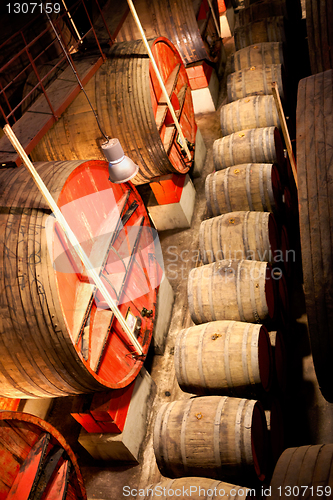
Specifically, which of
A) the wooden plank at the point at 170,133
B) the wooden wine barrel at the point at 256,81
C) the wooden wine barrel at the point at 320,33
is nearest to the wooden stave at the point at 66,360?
the wooden plank at the point at 170,133

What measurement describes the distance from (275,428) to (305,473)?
122 centimetres

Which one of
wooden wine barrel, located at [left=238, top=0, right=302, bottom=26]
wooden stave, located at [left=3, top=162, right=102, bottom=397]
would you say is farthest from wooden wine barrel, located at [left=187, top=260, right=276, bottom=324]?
wooden wine barrel, located at [left=238, top=0, right=302, bottom=26]

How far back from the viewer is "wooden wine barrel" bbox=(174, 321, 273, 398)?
13.6 ft

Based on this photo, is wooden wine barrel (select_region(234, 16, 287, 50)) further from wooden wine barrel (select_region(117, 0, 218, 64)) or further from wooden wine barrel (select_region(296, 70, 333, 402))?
wooden wine barrel (select_region(296, 70, 333, 402))

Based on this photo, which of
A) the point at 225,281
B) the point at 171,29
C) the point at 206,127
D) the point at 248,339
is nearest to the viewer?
the point at 248,339

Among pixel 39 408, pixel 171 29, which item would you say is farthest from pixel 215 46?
pixel 39 408

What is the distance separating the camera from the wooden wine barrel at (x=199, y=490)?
11.1ft

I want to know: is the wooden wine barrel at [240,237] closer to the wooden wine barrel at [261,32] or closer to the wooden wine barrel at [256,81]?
the wooden wine barrel at [256,81]

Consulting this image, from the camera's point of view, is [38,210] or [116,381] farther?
[116,381]

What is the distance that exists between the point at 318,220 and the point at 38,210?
241 cm

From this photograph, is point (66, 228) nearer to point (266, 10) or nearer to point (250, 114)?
point (250, 114)

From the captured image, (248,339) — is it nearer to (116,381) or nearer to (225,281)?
(225,281)

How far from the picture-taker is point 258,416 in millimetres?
3879

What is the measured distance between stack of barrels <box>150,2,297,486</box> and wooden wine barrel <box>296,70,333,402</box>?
70 centimetres
